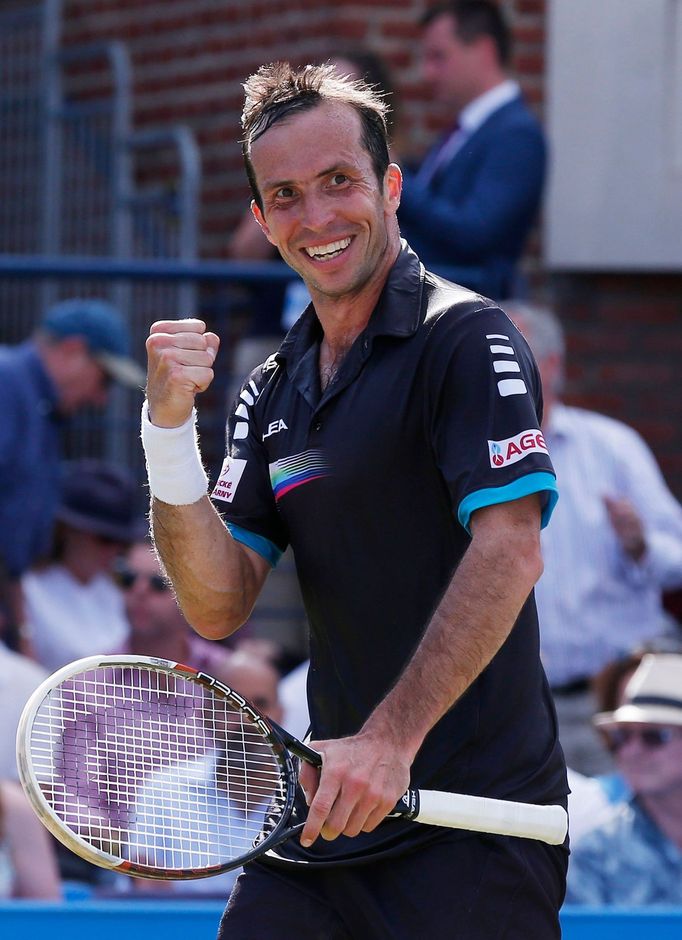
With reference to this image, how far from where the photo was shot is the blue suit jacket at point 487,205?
640 cm

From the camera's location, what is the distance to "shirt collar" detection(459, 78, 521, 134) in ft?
21.7

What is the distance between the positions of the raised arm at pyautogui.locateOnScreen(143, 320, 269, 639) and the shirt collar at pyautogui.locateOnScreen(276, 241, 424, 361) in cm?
27

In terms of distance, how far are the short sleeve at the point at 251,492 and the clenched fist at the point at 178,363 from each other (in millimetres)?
293

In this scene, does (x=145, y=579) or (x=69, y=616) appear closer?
(x=145, y=579)

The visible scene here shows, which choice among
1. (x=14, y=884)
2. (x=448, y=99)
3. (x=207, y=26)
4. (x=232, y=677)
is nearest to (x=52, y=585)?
(x=232, y=677)

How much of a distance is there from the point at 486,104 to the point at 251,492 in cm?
371

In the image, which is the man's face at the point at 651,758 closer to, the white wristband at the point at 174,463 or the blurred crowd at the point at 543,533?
the blurred crowd at the point at 543,533

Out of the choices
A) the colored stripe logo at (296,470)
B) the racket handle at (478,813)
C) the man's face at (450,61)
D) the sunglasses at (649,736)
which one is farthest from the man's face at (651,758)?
the man's face at (450,61)

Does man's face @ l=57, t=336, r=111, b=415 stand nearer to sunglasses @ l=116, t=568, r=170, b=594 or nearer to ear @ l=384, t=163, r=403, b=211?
sunglasses @ l=116, t=568, r=170, b=594

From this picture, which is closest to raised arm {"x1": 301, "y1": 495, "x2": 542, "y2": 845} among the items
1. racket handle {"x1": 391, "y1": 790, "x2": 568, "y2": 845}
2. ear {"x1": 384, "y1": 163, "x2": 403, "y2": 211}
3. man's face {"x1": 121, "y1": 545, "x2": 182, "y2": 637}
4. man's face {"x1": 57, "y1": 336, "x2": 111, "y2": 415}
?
racket handle {"x1": 391, "y1": 790, "x2": 568, "y2": 845}

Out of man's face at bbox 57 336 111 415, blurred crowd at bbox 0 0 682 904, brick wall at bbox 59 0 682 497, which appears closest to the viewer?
blurred crowd at bbox 0 0 682 904

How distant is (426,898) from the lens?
116 inches

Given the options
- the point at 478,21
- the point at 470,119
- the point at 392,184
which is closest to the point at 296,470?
the point at 392,184

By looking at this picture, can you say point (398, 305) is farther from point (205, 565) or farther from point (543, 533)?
point (543, 533)
